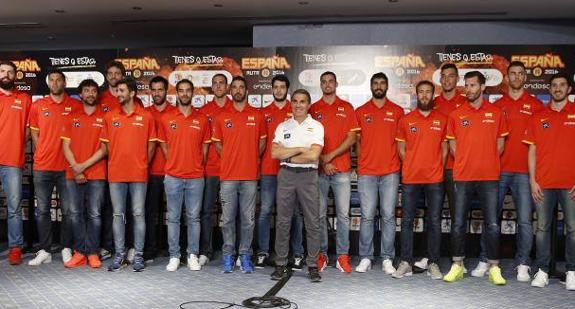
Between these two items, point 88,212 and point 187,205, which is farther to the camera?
point 88,212

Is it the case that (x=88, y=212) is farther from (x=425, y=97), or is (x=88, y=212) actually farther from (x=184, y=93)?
(x=425, y=97)

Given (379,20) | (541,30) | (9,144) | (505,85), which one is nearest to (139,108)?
(9,144)

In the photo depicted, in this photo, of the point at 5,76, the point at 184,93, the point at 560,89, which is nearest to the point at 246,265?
the point at 184,93

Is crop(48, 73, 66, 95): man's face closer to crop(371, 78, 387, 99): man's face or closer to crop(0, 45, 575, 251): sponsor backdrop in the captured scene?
crop(0, 45, 575, 251): sponsor backdrop

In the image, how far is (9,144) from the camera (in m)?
5.94

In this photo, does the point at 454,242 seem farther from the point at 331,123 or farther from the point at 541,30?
the point at 541,30

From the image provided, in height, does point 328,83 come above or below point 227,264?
above

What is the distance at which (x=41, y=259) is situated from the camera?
6.03m

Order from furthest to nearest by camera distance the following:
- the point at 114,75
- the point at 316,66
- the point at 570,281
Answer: the point at 316,66
the point at 114,75
the point at 570,281

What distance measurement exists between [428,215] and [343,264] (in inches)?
36.3

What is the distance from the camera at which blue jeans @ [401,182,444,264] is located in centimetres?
555

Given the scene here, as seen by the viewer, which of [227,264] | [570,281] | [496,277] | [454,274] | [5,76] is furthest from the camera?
[5,76]

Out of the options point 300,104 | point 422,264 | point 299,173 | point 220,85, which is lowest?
point 422,264

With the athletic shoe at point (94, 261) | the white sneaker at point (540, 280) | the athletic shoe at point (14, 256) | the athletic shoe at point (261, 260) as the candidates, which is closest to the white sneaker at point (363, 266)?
the athletic shoe at point (261, 260)
